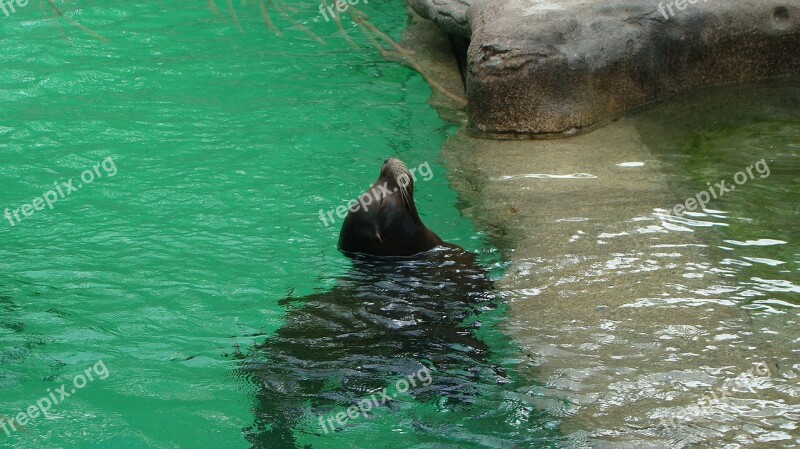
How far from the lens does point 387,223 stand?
661cm

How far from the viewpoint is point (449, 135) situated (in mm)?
9609

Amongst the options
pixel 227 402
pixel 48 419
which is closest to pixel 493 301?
pixel 227 402

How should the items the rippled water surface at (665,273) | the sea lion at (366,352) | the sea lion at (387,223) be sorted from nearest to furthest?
the rippled water surface at (665,273) < the sea lion at (366,352) < the sea lion at (387,223)

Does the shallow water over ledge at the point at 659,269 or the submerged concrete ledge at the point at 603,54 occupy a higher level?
the submerged concrete ledge at the point at 603,54

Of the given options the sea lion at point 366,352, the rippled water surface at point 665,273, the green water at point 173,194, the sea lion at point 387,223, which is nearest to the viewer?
the rippled water surface at point 665,273

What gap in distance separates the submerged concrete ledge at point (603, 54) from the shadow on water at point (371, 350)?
3188 mm

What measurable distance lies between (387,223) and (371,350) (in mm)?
1388

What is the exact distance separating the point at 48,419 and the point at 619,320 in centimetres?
337

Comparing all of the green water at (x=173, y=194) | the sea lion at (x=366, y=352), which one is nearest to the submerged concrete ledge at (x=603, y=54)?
the green water at (x=173, y=194)

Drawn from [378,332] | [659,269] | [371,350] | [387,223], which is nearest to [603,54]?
[659,269]

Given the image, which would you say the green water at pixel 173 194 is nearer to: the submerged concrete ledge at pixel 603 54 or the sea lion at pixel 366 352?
the sea lion at pixel 366 352

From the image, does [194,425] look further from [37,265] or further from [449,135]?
[449,135]

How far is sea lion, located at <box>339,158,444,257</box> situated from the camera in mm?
6586

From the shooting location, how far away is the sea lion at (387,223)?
659cm
